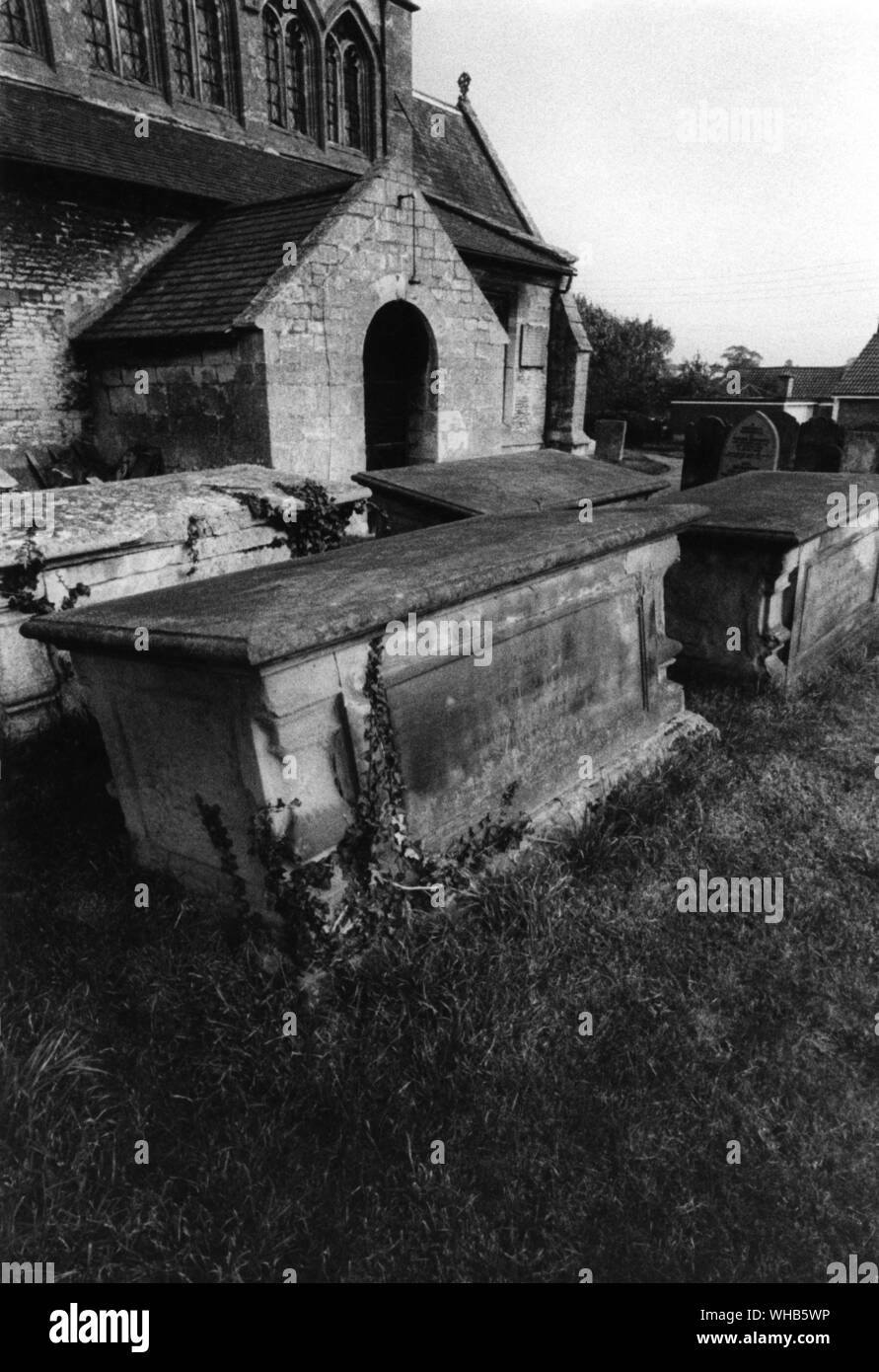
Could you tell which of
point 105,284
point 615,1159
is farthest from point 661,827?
point 105,284

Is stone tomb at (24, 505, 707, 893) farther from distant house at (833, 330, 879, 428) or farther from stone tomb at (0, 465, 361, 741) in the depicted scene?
distant house at (833, 330, 879, 428)

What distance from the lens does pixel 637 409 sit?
38.6 meters

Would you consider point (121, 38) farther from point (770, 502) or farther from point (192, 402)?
point (770, 502)

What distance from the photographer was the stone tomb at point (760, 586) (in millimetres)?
5211

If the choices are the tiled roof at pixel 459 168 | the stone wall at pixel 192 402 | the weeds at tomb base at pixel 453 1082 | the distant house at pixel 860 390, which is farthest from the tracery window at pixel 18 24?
the distant house at pixel 860 390

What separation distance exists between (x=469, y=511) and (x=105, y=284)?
697 centimetres

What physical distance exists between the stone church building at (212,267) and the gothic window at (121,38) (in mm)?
29

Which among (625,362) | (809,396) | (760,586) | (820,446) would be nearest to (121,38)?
(820,446)

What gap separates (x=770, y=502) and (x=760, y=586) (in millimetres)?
1087

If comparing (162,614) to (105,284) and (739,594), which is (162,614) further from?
(105,284)

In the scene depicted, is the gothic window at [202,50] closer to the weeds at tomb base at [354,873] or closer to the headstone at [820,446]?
the headstone at [820,446]

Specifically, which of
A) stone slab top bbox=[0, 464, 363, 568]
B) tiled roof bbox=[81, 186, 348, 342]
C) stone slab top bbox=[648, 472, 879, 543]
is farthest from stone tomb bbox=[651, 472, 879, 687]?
tiled roof bbox=[81, 186, 348, 342]

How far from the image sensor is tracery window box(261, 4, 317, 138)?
13930 mm

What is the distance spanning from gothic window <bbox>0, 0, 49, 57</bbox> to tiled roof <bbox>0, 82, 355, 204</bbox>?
23.6 inches
